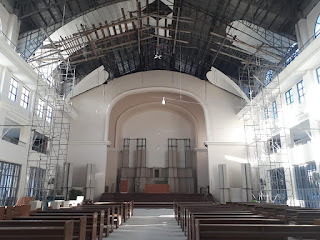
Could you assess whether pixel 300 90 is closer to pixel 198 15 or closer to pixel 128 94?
pixel 198 15

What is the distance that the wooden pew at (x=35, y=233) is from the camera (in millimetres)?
3248

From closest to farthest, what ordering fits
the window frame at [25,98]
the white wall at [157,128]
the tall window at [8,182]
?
the tall window at [8,182] < the window frame at [25,98] < the white wall at [157,128]

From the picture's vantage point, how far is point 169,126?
84.6ft

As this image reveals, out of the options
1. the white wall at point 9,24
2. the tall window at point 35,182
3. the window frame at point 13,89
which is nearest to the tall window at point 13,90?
the window frame at point 13,89

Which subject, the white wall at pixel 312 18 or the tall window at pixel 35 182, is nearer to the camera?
the white wall at pixel 312 18

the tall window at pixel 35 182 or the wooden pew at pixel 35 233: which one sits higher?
the tall window at pixel 35 182

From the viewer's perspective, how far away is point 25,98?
1472 cm

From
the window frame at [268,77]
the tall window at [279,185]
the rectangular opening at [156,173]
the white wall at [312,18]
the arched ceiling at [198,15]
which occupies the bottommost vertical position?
the tall window at [279,185]

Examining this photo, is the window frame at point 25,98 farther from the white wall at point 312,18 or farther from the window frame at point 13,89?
the white wall at point 312,18

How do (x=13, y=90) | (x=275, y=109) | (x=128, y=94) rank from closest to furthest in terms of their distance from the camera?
1. (x=13, y=90)
2. (x=275, y=109)
3. (x=128, y=94)

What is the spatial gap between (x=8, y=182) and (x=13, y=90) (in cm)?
456

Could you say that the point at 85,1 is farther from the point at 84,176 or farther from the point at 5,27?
the point at 84,176

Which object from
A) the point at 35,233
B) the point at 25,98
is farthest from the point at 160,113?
the point at 35,233

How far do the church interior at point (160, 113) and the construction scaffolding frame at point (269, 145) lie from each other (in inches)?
4.5
